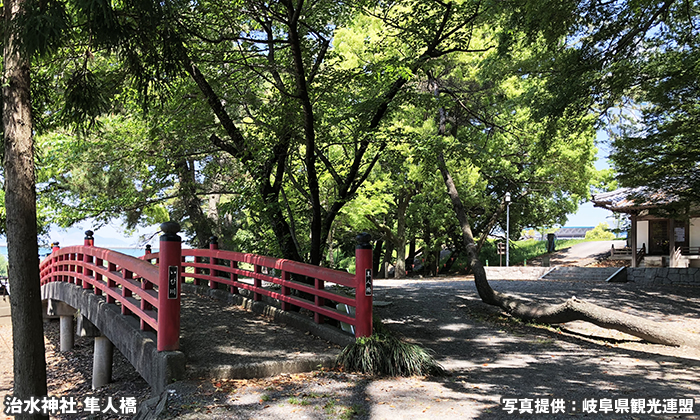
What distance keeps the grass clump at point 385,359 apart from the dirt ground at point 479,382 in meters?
0.14

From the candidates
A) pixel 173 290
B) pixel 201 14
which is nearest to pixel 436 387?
pixel 173 290

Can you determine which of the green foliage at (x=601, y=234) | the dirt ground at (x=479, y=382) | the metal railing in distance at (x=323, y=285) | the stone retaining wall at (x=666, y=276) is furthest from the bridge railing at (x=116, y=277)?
the green foliage at (x=601, y=234)

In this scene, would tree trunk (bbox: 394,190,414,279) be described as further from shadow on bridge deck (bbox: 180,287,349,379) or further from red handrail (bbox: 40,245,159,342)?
shadow on bridge deck (bbox: 180,287,349,379)

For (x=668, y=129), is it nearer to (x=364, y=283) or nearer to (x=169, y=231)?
(x=364, y=283)

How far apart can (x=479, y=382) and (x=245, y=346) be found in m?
2.72

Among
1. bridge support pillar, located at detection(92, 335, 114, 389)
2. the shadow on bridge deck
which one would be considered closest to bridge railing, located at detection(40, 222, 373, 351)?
the shadow on bridge deck

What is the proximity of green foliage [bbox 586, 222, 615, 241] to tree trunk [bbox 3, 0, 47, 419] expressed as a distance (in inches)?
1594

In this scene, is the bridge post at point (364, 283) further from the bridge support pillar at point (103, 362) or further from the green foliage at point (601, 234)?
the green foliage at point (601, 234)

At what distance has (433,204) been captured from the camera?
73.4 ft

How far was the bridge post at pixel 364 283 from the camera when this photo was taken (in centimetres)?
538

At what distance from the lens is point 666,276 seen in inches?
645

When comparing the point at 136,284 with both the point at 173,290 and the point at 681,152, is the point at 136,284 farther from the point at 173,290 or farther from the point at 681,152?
the point at 681,152

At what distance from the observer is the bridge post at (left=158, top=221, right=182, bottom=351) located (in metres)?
4.77

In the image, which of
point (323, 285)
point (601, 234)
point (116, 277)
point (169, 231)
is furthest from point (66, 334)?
point (601, 234)
